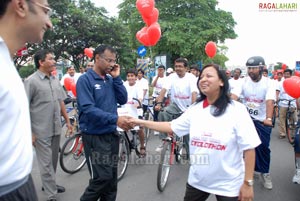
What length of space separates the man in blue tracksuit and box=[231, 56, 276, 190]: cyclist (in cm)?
232

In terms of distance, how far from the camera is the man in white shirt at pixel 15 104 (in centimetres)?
96

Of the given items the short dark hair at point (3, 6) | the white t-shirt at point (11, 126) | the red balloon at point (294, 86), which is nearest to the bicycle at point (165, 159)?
the red balloon at point (294, 86)

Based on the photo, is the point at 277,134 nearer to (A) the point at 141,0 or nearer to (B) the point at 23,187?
(A) the point at 141,0

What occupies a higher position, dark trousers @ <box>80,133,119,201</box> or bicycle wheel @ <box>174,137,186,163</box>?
dark trousers @ <box>80,133,119,201</box>

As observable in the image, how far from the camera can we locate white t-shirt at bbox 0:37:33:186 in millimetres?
945

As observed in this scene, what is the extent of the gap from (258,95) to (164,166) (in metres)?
1.84

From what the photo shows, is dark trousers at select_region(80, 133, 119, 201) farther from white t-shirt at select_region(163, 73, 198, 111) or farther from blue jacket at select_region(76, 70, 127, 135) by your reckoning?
white t-shirt at select_region(163, 73, 198, 111)

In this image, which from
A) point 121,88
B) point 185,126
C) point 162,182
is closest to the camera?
point 185,126

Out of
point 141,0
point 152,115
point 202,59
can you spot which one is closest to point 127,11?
point 202,59

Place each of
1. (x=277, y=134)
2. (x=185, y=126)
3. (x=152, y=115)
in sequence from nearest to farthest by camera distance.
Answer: (x=185, y=126) < (x=152, y=115) < (x=277, y=134)

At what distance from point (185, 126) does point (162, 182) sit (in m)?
1.97

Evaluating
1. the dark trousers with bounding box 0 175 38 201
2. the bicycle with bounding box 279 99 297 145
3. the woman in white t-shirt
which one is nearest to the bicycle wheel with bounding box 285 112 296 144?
the bicycle with bounding box 279 99 297 145

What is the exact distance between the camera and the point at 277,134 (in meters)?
8.04

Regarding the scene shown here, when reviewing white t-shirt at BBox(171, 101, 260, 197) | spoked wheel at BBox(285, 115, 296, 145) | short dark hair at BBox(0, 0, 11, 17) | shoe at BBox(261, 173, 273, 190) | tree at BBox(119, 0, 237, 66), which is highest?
tree at BBox(119, 0, 237, 66)
